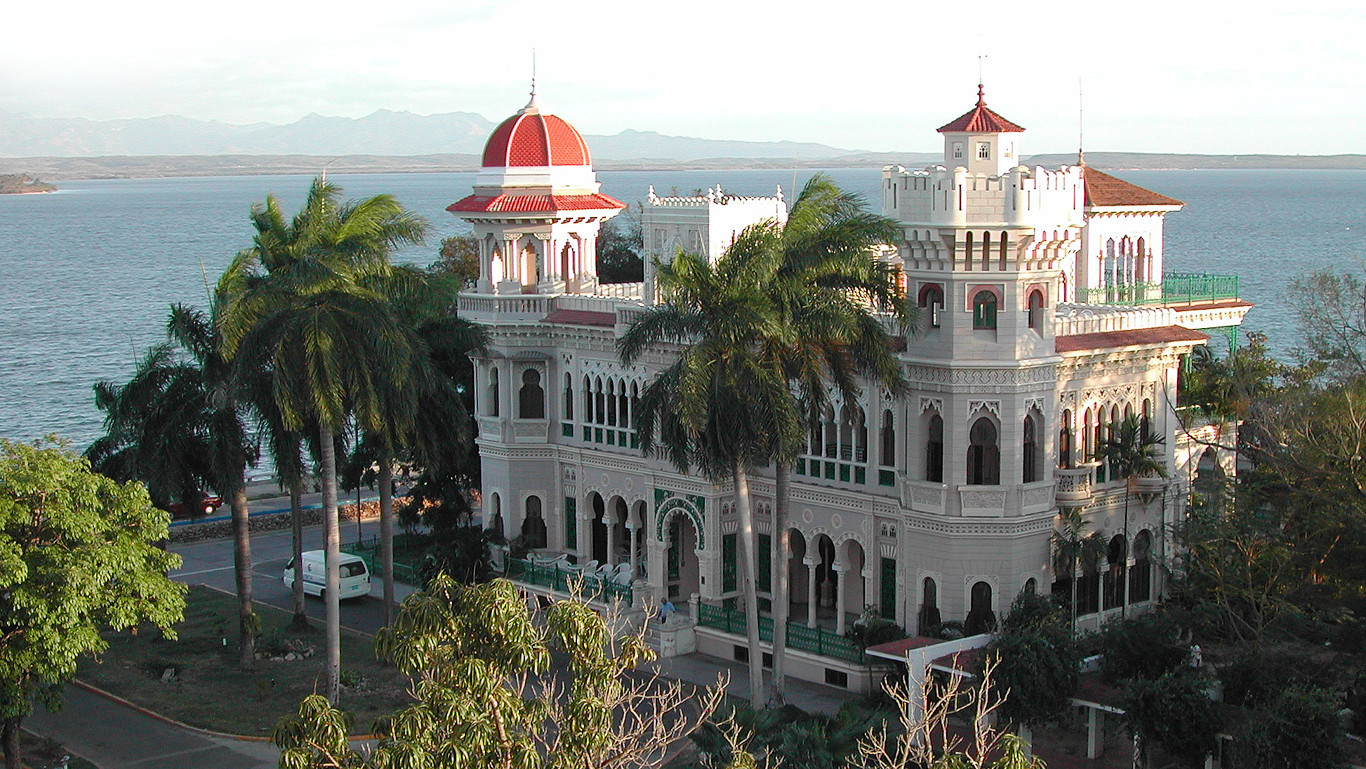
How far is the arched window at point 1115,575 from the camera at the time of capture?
33.0m

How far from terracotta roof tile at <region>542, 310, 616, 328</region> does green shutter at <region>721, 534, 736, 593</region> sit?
572cm

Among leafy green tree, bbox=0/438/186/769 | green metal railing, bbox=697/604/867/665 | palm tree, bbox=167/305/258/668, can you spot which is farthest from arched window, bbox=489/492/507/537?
leafy green tree, bbox=0/438/186/769

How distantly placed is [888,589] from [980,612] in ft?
7.80

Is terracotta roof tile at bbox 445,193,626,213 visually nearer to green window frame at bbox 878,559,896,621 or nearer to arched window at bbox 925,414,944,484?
arched window at bbox 925,414,944,484

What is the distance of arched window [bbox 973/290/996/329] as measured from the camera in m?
30.8

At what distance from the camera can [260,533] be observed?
48375mm

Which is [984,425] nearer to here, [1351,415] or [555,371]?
[1351,415]

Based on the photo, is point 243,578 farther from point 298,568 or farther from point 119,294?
point 119,294

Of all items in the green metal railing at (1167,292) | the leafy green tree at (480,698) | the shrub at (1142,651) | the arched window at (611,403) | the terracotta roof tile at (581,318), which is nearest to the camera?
the leafy green tree at (480,698)

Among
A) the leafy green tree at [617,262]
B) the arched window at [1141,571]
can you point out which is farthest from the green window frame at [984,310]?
the leafy green tree at [617,262]

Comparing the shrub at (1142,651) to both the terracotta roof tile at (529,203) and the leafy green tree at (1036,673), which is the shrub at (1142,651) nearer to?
the leafy green tree at (1036,673)

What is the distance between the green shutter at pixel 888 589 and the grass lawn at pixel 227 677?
9.58m

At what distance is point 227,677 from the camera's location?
33.9 m

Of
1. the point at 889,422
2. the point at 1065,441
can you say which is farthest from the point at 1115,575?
the point at 889,422
